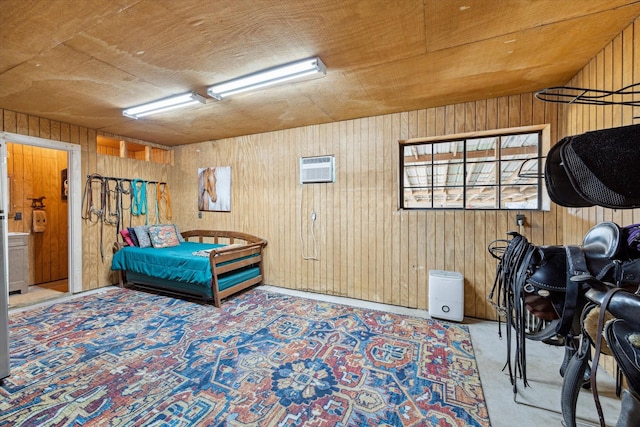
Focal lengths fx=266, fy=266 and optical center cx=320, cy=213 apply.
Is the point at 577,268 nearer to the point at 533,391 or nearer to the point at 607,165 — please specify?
the point at 607,165

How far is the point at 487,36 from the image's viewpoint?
1.88m

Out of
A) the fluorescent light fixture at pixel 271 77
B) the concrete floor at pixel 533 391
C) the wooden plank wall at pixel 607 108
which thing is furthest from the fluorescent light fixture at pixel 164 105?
the concrete floor at pixel 533 391

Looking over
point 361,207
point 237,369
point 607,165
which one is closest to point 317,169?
point 361,207

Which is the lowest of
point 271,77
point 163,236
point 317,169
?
point 163,236

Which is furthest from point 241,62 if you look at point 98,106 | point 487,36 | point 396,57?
point 98,106

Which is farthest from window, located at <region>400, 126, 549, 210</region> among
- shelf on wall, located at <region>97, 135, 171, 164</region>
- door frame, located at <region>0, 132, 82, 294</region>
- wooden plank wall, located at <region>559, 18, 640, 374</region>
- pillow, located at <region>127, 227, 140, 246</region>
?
door frame, located at <region>0, 132, 82, 294</region>

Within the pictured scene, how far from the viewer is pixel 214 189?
4812 millimetres

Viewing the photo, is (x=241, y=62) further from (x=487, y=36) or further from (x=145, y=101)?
(x=487, y=36)

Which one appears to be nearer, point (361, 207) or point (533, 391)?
point (533, 391)

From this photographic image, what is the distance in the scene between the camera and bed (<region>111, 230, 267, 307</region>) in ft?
11.3

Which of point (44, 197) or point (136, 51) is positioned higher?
point (136, 51)

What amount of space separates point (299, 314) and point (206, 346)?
3.60 ft

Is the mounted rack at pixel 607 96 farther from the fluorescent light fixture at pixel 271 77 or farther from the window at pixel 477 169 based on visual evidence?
the fluorescent light fixture at pixel 271 77

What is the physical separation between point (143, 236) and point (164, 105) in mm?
2340
